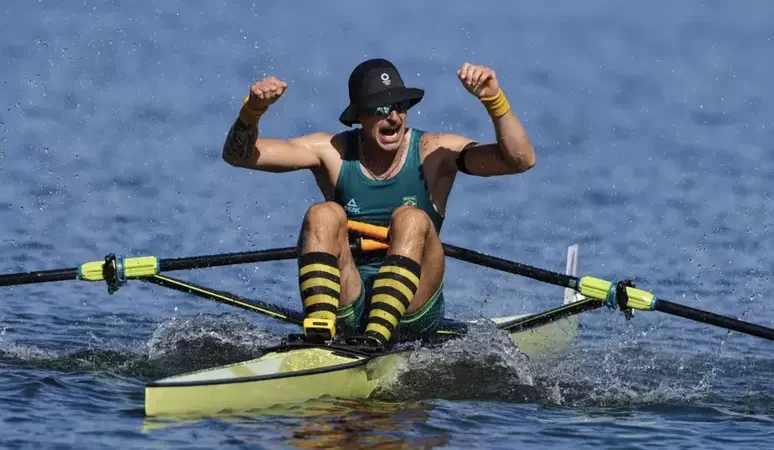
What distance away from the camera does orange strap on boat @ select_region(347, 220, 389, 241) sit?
10102 millimetres

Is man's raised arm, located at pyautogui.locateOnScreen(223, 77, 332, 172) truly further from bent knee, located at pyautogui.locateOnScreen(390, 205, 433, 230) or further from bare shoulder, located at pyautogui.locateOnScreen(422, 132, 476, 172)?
bent knee, located at pyautogui.locateOnScreen(390, 205, 433, 230)

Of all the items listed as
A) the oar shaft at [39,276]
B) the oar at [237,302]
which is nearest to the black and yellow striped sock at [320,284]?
the oar at [237,302]

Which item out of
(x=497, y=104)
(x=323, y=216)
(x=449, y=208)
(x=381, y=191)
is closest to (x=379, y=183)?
(x=381, y=191)

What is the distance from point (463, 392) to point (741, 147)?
12.2 metres

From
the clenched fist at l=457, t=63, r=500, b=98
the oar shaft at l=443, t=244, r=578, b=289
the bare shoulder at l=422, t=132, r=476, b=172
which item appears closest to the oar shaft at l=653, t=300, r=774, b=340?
the oar shaft at l=443, t=244, r=578, b=289

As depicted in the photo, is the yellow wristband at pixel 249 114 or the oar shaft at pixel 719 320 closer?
the yellow wristband at pixel 249 114

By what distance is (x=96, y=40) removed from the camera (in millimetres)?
25062

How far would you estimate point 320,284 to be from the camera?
952cm

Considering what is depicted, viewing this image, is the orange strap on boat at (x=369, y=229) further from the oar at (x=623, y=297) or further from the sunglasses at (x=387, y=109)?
the sunglasses at (x=387, y=109)

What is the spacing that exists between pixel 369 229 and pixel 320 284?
744mm

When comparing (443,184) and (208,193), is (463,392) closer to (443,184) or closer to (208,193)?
(443,184)

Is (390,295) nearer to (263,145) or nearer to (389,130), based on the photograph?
(389,130)

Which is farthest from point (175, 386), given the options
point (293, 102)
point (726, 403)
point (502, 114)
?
point (293, 102)

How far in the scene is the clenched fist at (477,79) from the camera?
939 cm
